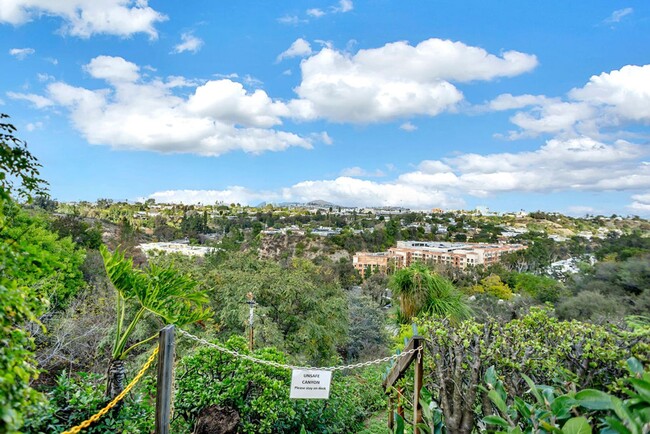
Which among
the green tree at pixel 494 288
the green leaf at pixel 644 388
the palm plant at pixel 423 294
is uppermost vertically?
the green leaf at pixel 644 388

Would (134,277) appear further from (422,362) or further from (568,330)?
(568,330)

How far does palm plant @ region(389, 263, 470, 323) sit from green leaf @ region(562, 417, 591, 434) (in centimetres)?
497

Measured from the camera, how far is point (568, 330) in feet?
7.63

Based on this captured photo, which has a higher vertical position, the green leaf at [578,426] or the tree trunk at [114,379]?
the green leaf at [578,426]

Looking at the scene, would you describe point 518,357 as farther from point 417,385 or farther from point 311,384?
point 311,384

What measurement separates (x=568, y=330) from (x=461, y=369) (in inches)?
28.3

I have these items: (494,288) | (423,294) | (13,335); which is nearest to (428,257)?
(494,288)

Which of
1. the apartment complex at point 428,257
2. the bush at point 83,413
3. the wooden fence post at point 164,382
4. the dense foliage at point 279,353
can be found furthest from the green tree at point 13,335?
the apartment complex at point 428,257

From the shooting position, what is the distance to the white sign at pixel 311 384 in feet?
8.39

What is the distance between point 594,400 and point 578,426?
0.49ft

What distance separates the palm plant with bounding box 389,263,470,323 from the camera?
6.26 metres

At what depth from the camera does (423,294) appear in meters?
6.29

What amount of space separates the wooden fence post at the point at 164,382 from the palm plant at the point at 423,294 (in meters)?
Result: 4.77

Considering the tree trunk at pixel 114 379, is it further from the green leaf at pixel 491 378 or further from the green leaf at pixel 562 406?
the green leaf at pixel 562 406
